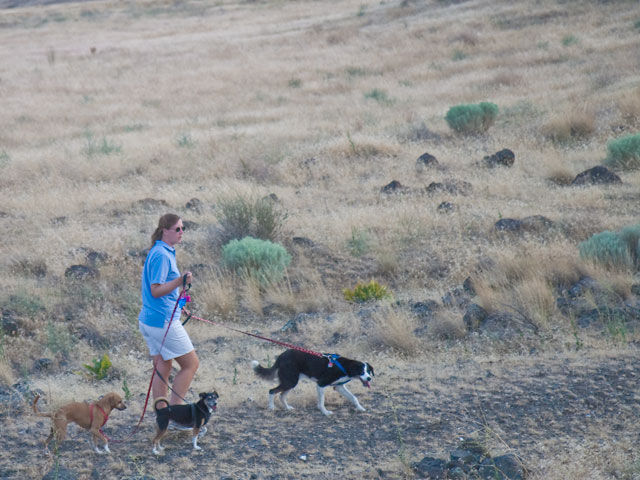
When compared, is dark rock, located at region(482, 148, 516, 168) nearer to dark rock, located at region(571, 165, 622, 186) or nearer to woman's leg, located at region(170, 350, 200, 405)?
dark rock, located at region(571, 165, 622, 186)

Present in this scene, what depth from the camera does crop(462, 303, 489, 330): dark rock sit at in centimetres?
727

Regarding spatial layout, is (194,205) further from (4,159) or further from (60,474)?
(60,474)

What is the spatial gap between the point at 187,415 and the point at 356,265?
4.85 m

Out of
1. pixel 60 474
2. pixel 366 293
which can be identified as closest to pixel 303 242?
pixel 366 293

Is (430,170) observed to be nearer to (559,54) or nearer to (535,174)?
(535,174)

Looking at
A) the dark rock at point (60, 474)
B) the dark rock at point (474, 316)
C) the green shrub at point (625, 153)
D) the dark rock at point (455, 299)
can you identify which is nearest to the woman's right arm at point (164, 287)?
the dark rock at point (60, 474)

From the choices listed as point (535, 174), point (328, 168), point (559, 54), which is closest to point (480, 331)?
point (535, 174)

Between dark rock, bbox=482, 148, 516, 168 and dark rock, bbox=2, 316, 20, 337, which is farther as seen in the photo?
dark rock, bbox=482, 148, 516, 168

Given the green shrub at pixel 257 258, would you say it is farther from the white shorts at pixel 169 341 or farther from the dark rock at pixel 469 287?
the white shorts at pixel 169 341

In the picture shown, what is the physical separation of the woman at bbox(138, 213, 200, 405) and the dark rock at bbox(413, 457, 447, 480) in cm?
184

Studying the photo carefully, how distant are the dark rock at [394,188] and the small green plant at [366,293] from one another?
13.0 ft

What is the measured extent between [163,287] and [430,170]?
9.27m

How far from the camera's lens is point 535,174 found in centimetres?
1283

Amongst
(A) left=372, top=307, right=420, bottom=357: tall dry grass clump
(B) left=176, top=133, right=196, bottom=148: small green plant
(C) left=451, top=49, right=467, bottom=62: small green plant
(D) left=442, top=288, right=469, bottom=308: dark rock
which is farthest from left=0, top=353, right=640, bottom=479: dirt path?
(C) left=451, top=49, right=467, bottom=62: small green plant
